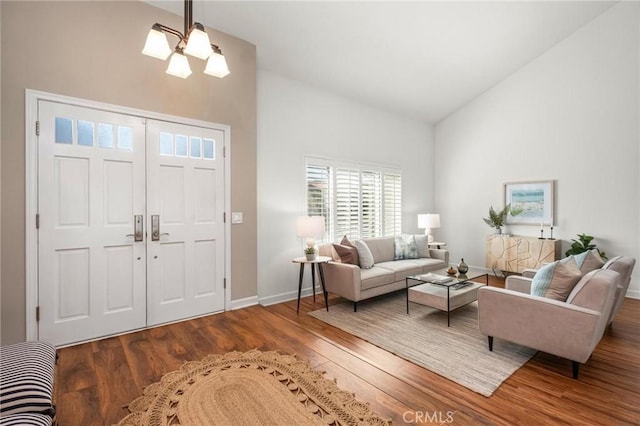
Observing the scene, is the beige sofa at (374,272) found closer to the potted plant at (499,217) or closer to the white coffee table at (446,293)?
the white coffee table at (446,293)

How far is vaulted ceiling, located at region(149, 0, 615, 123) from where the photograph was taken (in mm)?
3547

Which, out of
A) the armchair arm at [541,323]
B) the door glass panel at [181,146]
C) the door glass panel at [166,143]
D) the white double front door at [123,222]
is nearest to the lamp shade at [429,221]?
the armchair arm at [541,323]

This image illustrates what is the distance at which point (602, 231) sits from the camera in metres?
4.64

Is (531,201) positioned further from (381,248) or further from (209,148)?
(209,148)

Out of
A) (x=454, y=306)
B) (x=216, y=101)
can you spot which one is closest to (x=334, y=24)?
(x=216, y=101)

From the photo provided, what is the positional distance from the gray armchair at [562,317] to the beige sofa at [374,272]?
1526 mm

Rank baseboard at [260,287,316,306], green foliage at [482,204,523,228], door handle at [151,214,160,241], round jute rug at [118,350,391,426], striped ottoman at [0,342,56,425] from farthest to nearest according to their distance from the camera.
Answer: green foliage at [482,204,523,228]
baseboard at [260,287,316,306]
door handle at [151,214,160,241]
round jute rug at [118,350,391,426]
striped ottoman at [0,342,56,425]

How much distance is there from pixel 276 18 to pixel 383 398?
3983mm

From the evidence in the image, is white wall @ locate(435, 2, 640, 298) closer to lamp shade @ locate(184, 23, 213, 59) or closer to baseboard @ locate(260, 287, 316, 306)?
baseboard @ locate(260, 287, 316, 306)

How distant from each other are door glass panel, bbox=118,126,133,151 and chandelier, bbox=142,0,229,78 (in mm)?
1223

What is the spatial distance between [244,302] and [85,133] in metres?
2.52

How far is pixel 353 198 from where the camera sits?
531 centimetres

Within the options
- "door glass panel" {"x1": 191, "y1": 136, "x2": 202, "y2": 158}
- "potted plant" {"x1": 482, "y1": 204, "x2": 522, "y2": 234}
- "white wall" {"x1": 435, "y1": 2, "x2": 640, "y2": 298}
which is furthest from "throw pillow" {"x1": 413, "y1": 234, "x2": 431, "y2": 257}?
"door glass panel" {"x1": 191, "y1": 136, "x2": 202, "y2": 158}

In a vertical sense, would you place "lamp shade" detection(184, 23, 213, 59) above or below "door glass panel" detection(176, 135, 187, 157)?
above
